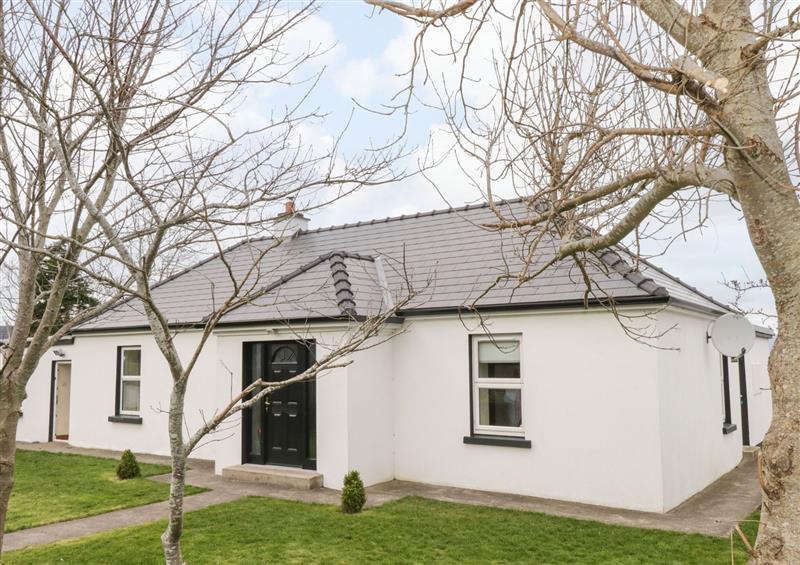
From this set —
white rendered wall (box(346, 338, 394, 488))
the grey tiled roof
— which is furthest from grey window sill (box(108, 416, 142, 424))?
white rendered wall (box(346, 338, 394, 488))

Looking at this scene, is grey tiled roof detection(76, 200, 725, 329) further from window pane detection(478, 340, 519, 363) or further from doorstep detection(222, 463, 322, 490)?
doorstep detection(222, 463, 322, 490)

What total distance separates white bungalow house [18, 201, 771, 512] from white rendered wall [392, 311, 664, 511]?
2cm

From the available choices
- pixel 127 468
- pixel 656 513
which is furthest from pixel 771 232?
pixel 127 468

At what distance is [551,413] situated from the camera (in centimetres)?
949

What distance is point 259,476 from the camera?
10305mm

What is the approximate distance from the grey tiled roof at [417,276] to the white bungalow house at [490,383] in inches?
2.0

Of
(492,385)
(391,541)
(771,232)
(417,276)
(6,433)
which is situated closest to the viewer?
(771,232)

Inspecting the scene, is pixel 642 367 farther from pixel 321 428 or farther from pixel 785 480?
pixel 785 480

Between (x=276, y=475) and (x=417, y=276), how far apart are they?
178 inches

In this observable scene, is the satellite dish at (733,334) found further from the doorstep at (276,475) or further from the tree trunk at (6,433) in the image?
the tree trunk at (6,433)

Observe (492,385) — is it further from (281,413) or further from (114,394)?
(114,394)

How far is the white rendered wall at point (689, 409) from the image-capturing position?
8.88 m

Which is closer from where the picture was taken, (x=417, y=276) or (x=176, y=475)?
(x=176, y=475)

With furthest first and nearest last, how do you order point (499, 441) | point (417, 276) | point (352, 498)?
1. point (417, 276)
2. point (499, 441)
3. point (352, 498)
